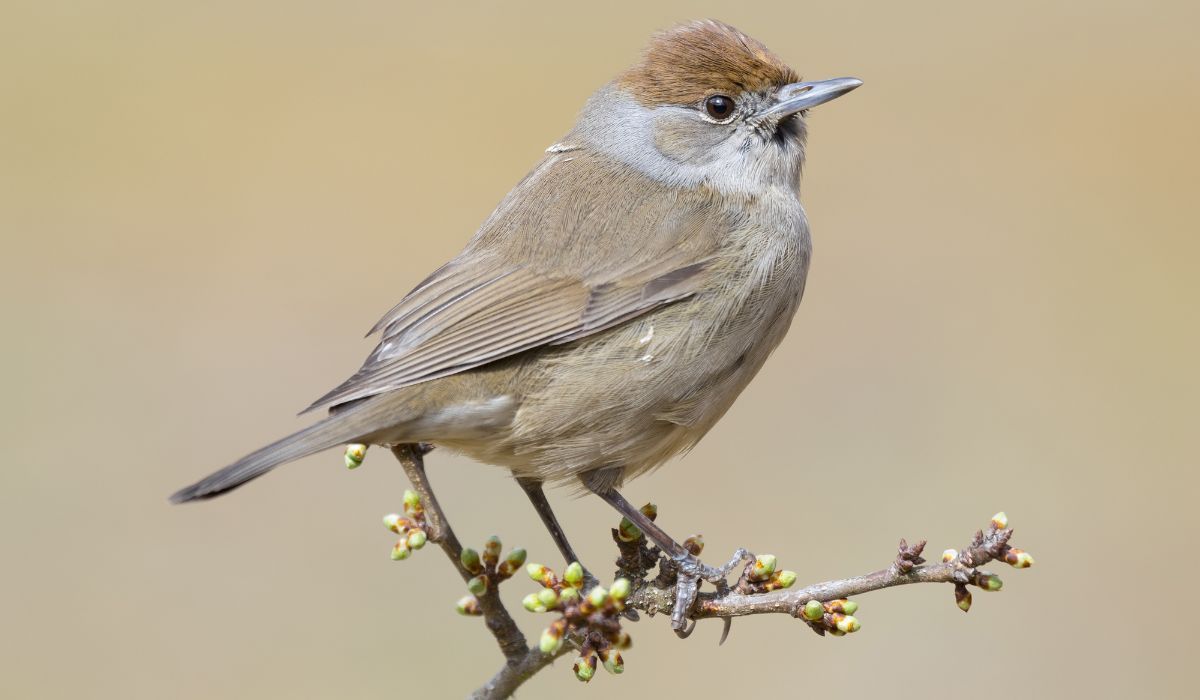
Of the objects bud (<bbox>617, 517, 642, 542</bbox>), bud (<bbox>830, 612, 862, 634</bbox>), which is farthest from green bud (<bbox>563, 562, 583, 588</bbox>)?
bud (<bbox>830, 612, 862, 634</bbox>)

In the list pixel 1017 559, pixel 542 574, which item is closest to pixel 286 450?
pixel 542 574

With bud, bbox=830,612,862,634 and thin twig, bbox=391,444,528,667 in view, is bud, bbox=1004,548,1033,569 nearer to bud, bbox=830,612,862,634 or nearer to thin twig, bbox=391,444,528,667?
bud, bbox=830,612,862,634

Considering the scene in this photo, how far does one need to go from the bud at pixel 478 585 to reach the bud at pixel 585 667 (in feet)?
1.13

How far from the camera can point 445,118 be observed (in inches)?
516

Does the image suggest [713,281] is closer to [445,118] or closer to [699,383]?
[699,383]

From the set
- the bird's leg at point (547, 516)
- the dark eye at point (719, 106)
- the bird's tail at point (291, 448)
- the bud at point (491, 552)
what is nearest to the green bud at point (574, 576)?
the bud at point (491, 552)

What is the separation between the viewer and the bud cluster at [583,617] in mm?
3219

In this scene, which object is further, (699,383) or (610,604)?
(699,383)

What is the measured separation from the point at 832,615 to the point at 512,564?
88 cm

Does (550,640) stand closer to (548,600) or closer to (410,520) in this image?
(548,600)

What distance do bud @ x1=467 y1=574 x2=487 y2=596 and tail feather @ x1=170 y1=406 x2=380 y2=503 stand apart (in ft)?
1.86

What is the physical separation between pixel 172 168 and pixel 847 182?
6545 millimetres

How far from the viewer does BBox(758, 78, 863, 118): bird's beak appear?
462cm

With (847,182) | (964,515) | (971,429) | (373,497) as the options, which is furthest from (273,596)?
(847,182)
